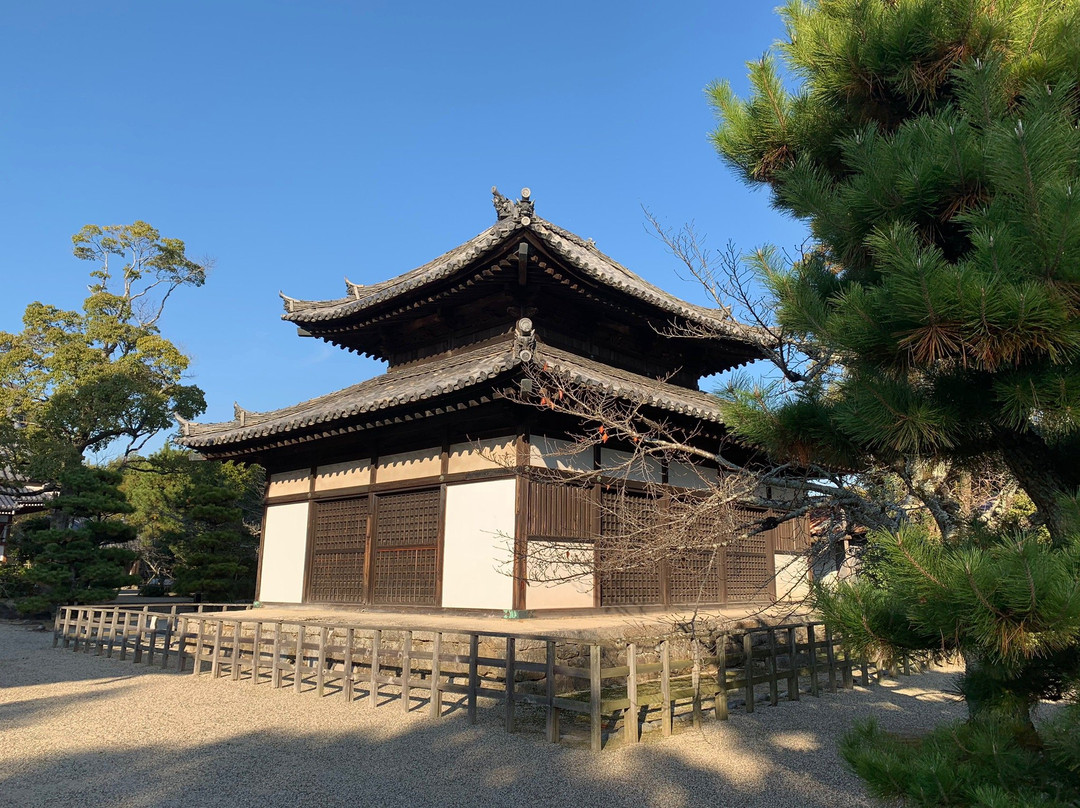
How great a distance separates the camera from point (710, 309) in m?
15.0

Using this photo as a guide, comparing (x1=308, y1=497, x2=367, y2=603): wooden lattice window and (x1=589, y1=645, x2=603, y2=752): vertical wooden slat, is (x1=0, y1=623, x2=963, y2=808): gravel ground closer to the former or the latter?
(x1=589, y1=645, x2=603, y2=752): vertical wooden slat

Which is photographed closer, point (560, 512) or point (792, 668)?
point (792, 668)

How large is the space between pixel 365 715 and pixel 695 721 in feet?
11.5

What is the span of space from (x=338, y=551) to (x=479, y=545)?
3440mm

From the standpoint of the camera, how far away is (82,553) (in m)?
18.2

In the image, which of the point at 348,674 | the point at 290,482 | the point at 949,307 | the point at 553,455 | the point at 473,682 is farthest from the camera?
the point at 290,482

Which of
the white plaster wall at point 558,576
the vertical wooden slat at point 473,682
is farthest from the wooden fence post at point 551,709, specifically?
the white plaster wall at point 558,576

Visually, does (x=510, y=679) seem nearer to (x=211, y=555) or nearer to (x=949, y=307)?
(x=949, y=307)

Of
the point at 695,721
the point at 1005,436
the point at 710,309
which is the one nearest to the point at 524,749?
the point at 695,721

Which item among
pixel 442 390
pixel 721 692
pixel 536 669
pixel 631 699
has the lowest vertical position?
pixel 721 692

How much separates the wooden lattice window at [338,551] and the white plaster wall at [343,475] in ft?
0.94

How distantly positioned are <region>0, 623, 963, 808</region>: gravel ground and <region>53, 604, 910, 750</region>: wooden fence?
0.29 metres

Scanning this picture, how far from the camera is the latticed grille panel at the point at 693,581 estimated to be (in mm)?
11320

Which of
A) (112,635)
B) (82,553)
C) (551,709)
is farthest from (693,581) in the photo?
(82,553)
